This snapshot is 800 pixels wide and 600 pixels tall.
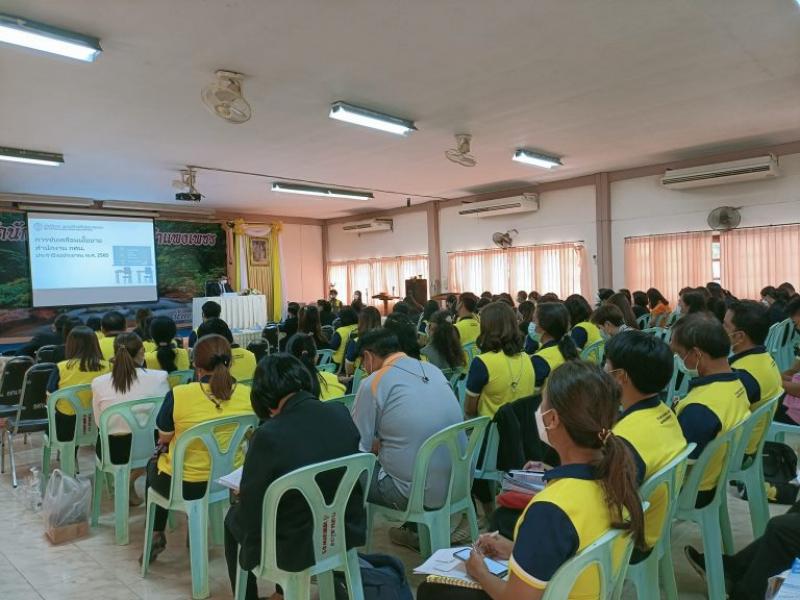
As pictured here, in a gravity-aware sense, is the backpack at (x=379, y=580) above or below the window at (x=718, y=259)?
below

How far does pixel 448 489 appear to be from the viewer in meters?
2.44

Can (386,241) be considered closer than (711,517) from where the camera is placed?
No

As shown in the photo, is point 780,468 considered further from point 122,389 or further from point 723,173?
point 723,173

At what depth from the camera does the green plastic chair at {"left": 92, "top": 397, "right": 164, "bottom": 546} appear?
10.0 ft

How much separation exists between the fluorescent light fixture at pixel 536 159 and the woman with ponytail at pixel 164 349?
479 centimetres

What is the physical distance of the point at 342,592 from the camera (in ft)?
6.84

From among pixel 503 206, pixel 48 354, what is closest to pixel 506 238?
pixel 503 206

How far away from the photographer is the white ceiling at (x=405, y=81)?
345 centimetres

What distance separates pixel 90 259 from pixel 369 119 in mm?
7538

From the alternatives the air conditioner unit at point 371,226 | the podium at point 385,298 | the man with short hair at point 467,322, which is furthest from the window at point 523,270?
the man with short hair at point 467,322

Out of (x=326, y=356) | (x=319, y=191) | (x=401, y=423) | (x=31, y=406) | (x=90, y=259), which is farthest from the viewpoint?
(x=90, y=259)

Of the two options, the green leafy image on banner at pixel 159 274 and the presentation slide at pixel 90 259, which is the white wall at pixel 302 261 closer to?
the green leafy image on banner at pixel 159 274

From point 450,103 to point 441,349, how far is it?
8.09 feet

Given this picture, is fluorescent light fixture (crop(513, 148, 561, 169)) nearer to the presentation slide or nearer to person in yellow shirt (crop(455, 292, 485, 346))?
person in yellow shirt (crop(455, 292, 485, 346))
